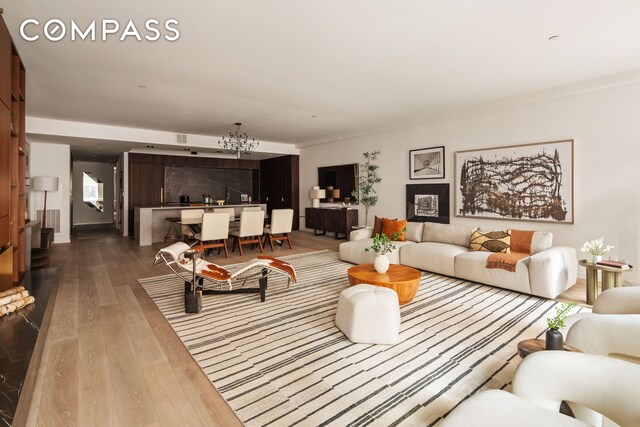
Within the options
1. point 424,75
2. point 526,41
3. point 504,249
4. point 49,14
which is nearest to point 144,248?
point 49,14

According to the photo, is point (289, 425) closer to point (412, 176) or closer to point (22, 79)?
point (22, 79)

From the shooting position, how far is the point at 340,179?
8.96 metres

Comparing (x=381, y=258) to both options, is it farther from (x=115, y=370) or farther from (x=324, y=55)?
(x=115, y=370)

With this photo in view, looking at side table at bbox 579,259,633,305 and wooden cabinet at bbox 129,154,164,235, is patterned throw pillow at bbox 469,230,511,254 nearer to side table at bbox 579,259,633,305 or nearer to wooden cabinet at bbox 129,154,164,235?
side table at bbox 579,259,633,305

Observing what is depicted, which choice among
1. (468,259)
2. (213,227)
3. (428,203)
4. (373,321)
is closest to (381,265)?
(373,321)

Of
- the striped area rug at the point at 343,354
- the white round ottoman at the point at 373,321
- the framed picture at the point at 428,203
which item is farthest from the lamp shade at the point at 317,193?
the white round ottoman at the point at 373,321

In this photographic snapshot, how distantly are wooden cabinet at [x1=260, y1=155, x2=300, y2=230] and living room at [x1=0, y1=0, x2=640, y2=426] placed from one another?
9.86 feet

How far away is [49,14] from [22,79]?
1479 millimetres

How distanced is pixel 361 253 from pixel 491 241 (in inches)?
77.7

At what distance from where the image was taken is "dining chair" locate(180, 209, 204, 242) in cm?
737

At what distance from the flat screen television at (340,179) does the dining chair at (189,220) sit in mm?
3552

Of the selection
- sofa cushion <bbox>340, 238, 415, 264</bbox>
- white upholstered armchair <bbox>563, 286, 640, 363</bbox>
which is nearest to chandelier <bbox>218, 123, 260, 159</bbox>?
sofa cushion <bbox>340, 238, 415, 264</bbox>

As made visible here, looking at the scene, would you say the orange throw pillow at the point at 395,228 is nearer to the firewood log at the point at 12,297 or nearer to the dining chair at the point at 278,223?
the dining chair at the point at 278,223

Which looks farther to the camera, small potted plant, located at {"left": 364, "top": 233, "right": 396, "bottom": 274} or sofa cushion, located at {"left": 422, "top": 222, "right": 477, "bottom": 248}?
sofa cushion, located at {"left": 422, "top": 222, "right": 477, "bottom": 248}
